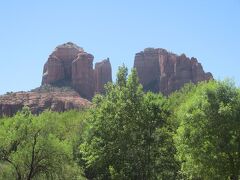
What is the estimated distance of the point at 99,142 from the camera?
41438mm

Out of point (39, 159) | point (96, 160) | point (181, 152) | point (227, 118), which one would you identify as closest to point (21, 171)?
point (39, 159)

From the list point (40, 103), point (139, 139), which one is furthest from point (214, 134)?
point (40, 103)

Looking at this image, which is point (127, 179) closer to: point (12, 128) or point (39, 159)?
point (39, 159)

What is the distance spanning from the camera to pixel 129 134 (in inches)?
1604

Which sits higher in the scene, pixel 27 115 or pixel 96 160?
pixel 27 115

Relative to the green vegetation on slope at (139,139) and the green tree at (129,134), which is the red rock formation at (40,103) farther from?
the green tree at (129,134)

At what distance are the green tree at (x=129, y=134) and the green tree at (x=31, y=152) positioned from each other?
4.04 metres

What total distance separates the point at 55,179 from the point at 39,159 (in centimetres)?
252

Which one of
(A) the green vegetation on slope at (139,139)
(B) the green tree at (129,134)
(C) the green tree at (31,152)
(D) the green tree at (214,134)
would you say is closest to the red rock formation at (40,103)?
(C) the green tree at (31,152)

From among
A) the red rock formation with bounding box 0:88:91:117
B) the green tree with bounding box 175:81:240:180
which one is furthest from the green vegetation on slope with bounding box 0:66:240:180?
the red rock formation with bounding box 0:88:91:117

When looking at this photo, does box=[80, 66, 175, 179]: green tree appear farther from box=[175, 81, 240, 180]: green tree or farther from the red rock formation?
the red rock formation

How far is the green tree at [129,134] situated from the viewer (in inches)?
1610

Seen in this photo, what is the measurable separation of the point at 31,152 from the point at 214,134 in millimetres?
19072

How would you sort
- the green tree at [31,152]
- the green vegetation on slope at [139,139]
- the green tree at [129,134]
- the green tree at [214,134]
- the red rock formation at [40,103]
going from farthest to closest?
the red rock formation at [40,103]
the green tree at [31,152]
the green tree at [129,134]
the green vegetation on slope at [139,139]
the green tree at [214,134]
